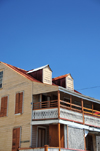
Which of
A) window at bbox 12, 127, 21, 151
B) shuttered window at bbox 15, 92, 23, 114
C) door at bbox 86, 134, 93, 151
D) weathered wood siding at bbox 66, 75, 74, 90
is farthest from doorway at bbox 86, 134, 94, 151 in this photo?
shuttered window at bbox 15, 92, 23, 114

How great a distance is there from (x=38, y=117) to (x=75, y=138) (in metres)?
4.08

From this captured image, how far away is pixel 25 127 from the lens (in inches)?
973

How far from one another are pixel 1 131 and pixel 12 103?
310 cm

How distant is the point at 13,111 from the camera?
86.2ft

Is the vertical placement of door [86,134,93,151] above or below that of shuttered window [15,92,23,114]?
below

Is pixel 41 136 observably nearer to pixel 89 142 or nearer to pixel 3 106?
pixel 3 106

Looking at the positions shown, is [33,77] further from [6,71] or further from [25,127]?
[25,127]

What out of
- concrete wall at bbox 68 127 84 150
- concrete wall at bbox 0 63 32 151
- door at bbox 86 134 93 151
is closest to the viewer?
concrete wall at bbox 68 127 84 150

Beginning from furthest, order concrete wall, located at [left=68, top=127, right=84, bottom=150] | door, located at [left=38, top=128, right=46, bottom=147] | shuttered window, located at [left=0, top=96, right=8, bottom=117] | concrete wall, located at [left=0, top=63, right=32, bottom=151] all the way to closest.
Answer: shuttered window, located at [left=0, top=96, right=8, bottom=117] → door, located at [left=38, top=128, right=46, bottom=147] → concrete wall, located at [left=0, top=63, right=32, bottom=151] → concrete wall, located at [left=68, top=127, right=84, bottom=150]

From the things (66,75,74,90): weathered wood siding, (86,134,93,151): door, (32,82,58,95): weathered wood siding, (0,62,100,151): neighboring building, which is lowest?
(86,134,93,151): door

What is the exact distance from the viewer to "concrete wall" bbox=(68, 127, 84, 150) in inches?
951

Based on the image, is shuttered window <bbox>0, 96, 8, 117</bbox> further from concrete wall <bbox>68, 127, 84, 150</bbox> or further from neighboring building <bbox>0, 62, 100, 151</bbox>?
concrete wall <bbox>68, 127, 84, 150</bbox>

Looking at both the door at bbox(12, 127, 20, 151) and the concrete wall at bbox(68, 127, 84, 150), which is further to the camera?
the door at bbox(12, 127, 20, 151)

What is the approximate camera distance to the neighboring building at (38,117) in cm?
2389
